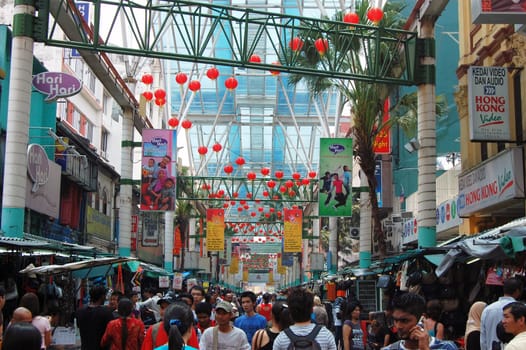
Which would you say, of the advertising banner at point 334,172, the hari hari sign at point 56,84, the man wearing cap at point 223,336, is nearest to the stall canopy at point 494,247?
the man wearing cap at point 223,336

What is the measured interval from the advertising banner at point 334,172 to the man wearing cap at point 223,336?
19.9 m

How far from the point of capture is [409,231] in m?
33.4

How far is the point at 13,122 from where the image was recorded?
18516 mm

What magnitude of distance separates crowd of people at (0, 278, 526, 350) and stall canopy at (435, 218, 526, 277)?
1.46 m

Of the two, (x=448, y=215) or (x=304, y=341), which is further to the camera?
(x=448, y=215)

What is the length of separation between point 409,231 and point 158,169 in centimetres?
1136

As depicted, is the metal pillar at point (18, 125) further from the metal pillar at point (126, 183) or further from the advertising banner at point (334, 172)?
the metal pillar at point (126, 183)

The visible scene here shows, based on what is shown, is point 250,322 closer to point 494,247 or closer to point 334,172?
point 494,247

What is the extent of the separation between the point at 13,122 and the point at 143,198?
1083 cm

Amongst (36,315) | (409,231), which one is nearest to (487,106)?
(36,315)

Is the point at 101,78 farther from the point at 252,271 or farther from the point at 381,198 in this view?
the point at 252,271

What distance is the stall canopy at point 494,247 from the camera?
11.1 meters

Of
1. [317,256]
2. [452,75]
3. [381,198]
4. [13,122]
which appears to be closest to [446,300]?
[13,122]

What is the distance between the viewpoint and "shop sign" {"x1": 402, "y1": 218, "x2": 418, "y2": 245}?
105ft
